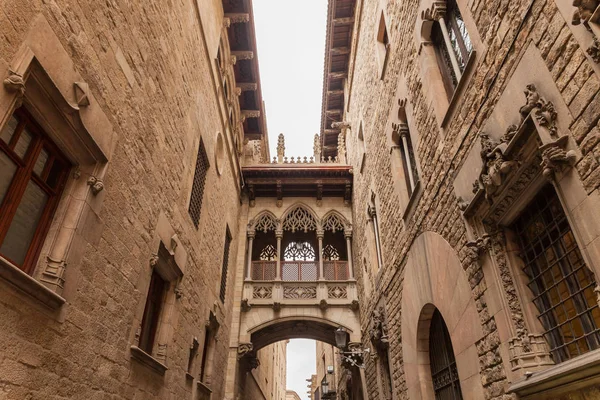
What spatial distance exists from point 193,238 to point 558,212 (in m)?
6.37

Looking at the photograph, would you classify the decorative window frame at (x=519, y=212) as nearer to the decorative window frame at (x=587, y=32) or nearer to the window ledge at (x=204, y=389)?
the decorative window frame at (x=587, y=32)

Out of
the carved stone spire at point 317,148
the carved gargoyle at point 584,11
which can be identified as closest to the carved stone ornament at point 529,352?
the carved gargoyle at point 584,11

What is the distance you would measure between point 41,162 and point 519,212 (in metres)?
4.41

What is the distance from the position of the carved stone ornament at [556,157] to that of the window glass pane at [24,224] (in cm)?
416

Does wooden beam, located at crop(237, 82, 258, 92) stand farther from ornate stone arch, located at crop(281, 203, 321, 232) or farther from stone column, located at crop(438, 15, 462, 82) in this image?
stone column, located at crop(438, 15, 462, 82)

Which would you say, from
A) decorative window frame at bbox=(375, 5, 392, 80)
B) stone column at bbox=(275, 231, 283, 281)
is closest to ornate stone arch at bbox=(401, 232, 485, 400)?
decorative window frame at bbox=(375, 5, 392, 80)

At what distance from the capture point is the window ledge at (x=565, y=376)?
2436 millimetres

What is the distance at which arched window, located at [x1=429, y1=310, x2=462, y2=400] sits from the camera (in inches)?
207

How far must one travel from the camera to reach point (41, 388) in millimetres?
3201

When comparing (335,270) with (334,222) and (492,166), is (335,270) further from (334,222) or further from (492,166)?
(492,166)

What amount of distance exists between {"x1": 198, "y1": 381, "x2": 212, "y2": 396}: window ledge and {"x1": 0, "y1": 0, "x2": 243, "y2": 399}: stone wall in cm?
79

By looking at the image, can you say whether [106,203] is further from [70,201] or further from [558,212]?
[558,212]

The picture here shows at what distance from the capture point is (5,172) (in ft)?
10.2

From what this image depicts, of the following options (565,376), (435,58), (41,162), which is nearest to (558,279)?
(565,376)
